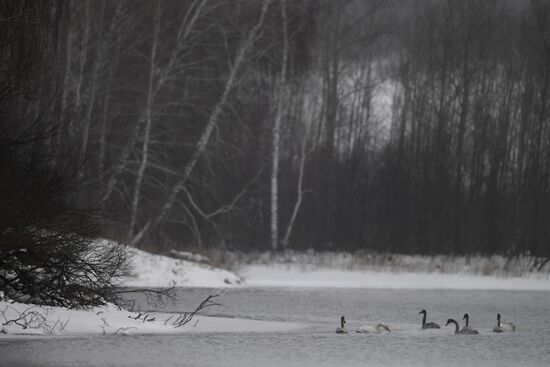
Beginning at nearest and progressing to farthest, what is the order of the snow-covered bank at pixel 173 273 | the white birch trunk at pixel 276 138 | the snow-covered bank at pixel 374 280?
the snow-covered bank at pixel 173 273 < the snow-covered bank at pixel 374 280 < the white birch trunk at pixel 276 138

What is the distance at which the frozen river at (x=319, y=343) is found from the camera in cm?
1378

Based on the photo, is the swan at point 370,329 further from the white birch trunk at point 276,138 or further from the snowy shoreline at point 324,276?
the white birch trunk at point 276,138

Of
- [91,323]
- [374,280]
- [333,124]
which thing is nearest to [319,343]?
[91,323]

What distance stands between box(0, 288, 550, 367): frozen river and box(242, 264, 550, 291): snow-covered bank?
5.05 metres

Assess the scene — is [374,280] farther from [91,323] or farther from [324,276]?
[91,323]

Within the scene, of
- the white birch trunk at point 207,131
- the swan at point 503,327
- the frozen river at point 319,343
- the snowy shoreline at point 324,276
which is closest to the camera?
the frozen river at point 319,343

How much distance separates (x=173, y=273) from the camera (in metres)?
26.8

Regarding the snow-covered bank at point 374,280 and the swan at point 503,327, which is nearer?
the swan at point 503,327

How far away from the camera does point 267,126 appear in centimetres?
3541

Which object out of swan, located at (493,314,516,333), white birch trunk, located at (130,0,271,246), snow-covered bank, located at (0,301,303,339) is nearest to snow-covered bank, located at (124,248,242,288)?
white birch trunk, located at (130,0,271,246)

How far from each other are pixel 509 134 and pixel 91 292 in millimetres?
32842

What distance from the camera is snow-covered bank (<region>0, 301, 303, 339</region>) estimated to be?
15.2 m

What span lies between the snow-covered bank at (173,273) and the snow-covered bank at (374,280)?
117 centimetres

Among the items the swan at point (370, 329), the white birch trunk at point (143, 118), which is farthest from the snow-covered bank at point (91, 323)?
the white birch trunk at point (143, 118)
